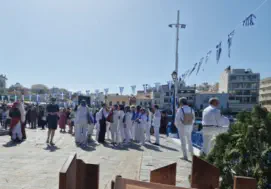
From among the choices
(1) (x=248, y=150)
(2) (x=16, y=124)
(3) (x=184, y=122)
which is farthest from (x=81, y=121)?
(1) (x=248, y=150)

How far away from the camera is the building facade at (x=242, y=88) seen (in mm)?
100556

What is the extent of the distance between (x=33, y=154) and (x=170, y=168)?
6.27m

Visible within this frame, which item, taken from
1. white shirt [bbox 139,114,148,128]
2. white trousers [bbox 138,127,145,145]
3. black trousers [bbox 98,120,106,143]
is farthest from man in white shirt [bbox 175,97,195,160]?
black trousers [bbox 98,120,106,143]

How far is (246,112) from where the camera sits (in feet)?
8.46

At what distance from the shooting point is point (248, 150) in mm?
2184

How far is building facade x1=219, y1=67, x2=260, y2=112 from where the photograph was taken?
100556 mm

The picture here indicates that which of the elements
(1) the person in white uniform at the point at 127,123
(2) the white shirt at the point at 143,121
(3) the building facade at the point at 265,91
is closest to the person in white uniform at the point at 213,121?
(2) the white shirt at the point at 143,121

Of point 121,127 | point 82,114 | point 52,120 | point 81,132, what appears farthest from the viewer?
point 121,127

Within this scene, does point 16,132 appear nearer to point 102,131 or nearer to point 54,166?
point 102,131

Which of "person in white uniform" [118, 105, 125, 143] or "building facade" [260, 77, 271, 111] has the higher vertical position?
"building facade" [260, 77, 271, 111]

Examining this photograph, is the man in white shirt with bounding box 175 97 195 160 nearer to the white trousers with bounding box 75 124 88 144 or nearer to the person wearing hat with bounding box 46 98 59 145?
the white trousers with bounding box 75 124 88 144

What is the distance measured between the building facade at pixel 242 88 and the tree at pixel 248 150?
4021 inches

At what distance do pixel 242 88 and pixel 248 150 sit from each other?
107661 millimetres

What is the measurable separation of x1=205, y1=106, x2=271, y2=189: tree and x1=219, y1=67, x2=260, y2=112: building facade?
4021 inches
